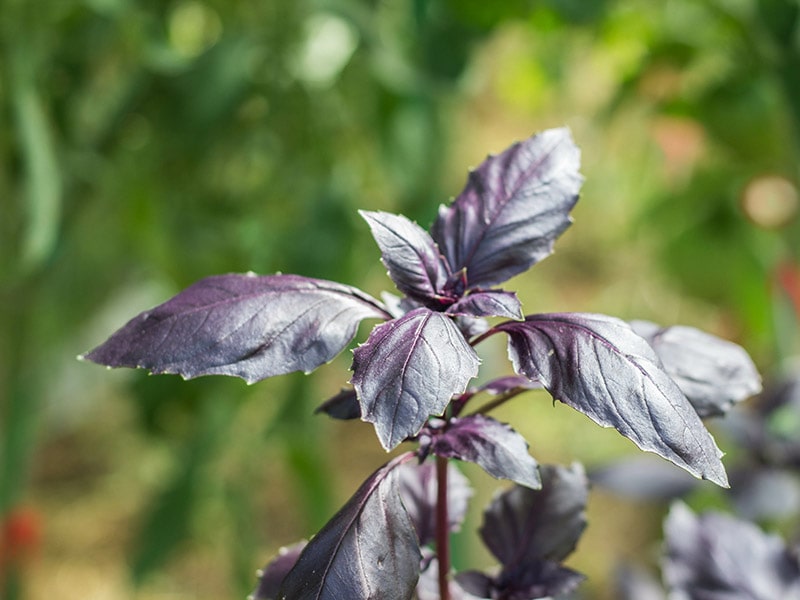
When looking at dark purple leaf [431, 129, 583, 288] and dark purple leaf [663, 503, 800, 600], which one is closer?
dark purple leaf [431, 129, 583, 288]

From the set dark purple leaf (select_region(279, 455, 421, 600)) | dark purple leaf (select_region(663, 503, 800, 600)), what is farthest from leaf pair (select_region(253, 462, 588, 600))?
dark purple leaf (select_region(663, 503, 800, 600))

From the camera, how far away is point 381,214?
0.32 meters

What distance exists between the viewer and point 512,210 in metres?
0.35

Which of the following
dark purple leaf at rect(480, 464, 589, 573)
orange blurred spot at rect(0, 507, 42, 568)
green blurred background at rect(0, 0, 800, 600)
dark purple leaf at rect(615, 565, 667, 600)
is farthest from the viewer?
orange blurred spot at rect(0, 507, 42, 568)

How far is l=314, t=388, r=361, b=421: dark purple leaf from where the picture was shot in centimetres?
33

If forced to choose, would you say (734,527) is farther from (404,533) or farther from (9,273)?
(9,273)

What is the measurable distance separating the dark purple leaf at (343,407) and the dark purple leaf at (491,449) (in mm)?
32

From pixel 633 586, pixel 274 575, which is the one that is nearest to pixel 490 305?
pixel 274 575

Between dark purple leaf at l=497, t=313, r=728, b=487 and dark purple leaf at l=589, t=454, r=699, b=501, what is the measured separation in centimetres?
34

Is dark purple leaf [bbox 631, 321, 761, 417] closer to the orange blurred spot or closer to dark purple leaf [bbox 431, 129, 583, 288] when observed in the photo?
dark purple leaf [bbox 431, 129, 583, 288]

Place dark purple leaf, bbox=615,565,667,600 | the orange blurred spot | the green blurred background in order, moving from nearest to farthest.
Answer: dark purple leaf, bbox=615,565,667,600 < the green blurred background < the orange blurred spot

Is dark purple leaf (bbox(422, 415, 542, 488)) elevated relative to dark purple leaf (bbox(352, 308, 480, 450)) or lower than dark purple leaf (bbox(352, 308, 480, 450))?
lower

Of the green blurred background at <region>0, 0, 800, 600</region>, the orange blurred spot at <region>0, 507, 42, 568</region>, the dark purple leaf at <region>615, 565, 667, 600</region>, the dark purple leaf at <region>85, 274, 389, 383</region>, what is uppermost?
the green blurred background at <region>0, 0, 800, 600</region>

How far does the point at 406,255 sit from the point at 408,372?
6 centimetres
